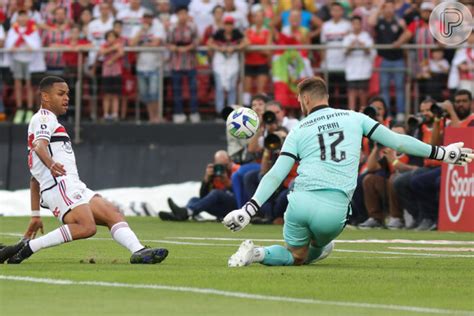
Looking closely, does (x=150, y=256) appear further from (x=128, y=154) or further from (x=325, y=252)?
(x=128, y=154)

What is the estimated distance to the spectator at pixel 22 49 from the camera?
2666 cm

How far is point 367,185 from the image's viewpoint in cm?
2072

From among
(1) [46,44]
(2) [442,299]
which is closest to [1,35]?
(1) [46,44]

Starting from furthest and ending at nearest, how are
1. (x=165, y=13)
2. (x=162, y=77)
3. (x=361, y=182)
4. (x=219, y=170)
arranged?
(x=165, y=13), (x=162, y=77), (x=219, y=170), (x=361, y=182)

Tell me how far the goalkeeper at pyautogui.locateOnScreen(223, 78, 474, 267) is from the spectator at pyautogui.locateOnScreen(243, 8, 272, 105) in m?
13.8

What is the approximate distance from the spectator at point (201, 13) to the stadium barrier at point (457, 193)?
7.90 metres

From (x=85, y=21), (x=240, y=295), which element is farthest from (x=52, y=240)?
(x=85, y=21)

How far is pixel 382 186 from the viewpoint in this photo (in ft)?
67.9

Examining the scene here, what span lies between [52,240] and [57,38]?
52.6ft

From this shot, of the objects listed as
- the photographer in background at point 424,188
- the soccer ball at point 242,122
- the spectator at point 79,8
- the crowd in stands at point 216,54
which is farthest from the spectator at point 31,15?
the photographer in background at point 424,188

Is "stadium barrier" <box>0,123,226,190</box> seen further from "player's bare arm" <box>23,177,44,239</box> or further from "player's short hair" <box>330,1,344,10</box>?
"player's bare arm" <box>23,177,44,239</box>

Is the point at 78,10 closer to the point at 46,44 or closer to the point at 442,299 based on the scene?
the point at 46,44

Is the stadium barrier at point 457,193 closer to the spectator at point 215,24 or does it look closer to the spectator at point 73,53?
the spectator at point 215,24

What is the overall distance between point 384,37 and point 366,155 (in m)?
3.85
